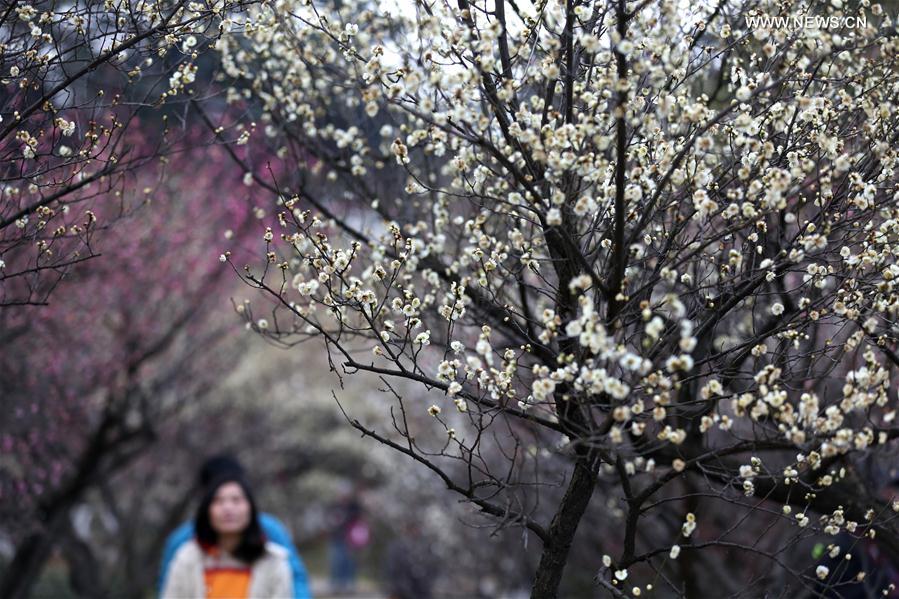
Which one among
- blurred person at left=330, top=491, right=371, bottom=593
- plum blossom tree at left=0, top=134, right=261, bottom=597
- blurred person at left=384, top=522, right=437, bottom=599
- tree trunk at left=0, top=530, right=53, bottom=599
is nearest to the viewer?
plum blossom tree at left=0, top=134, right=261, bottom=597

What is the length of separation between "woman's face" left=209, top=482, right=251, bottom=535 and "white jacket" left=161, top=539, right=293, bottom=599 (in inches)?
7.7

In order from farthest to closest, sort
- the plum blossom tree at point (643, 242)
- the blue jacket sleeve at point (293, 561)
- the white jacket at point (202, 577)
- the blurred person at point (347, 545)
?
1. the blurred person at point (347, 545)
2. the blue jacket sleeve at point (293, 561)
3. the white jacket at point (202, 577)
4. the plum blossom tree at point (643, 242)

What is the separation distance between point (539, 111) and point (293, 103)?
1486 millimetres

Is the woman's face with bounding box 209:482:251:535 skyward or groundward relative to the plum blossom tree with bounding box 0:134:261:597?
groundward

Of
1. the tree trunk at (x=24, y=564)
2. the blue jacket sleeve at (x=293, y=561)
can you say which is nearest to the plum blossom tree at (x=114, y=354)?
the tree trunk at (x=24, y=564)

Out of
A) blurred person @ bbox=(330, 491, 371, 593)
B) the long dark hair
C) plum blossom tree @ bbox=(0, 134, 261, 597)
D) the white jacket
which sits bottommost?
the white jacket

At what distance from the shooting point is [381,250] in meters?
4.18

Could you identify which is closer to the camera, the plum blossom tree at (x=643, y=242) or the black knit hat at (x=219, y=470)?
the plum blossom tree at (x=643, y=242)

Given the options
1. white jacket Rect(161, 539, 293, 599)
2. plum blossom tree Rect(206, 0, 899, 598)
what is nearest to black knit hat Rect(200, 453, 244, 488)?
white jacket Rect(161, 539, 293, 599)

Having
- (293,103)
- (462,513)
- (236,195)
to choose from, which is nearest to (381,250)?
(293,103)

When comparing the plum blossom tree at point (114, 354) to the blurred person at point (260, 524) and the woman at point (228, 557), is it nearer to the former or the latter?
the blurred person at point (260, 524)

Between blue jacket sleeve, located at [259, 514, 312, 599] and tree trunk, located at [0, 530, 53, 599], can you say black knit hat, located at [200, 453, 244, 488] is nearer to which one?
blue jacket sleeve, located at [259, 514, 312, 599]

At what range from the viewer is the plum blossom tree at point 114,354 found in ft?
26.5

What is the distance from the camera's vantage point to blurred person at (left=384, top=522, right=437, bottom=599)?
1280 cm
